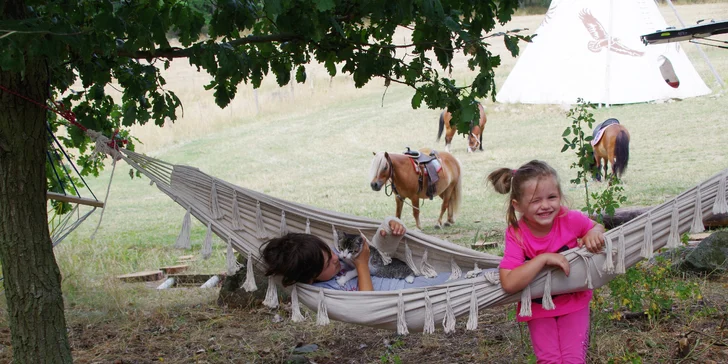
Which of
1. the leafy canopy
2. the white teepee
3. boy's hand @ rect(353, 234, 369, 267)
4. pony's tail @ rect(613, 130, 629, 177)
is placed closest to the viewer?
the leafy canopy

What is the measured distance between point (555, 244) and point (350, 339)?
1525 millimetres

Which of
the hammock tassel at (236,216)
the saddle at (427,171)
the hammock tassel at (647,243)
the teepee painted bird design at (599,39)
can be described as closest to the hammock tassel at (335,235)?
the hammock tassel at (236,216)

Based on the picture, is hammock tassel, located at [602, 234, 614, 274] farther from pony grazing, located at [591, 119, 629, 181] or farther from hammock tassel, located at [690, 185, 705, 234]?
pony grazing, located at [591, 119, 629, 181]

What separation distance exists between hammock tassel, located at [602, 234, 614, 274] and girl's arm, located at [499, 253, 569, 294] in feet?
0.38

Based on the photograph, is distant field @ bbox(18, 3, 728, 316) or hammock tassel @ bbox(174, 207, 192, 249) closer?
hammock tassel @ bbox(174, 207, 192, 249)

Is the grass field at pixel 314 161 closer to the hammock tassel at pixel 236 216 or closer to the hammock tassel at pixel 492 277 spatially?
the hammock tassel at pixel 492 277

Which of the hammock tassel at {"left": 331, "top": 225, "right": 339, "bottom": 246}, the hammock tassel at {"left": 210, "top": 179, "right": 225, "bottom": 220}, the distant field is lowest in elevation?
the distant field

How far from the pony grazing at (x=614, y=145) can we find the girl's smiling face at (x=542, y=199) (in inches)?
244

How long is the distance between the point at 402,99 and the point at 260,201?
17.2 meters

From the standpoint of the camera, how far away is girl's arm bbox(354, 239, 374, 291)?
2725 mm

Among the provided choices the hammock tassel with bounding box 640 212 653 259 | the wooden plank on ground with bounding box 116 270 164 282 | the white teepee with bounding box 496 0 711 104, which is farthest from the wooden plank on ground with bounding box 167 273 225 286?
the white teepee with bounding box 496 0 711 104

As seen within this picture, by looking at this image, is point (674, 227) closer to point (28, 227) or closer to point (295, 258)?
point (295, 258)

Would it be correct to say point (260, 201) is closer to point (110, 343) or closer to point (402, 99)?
point (110, 343)

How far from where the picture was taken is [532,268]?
2.23m
